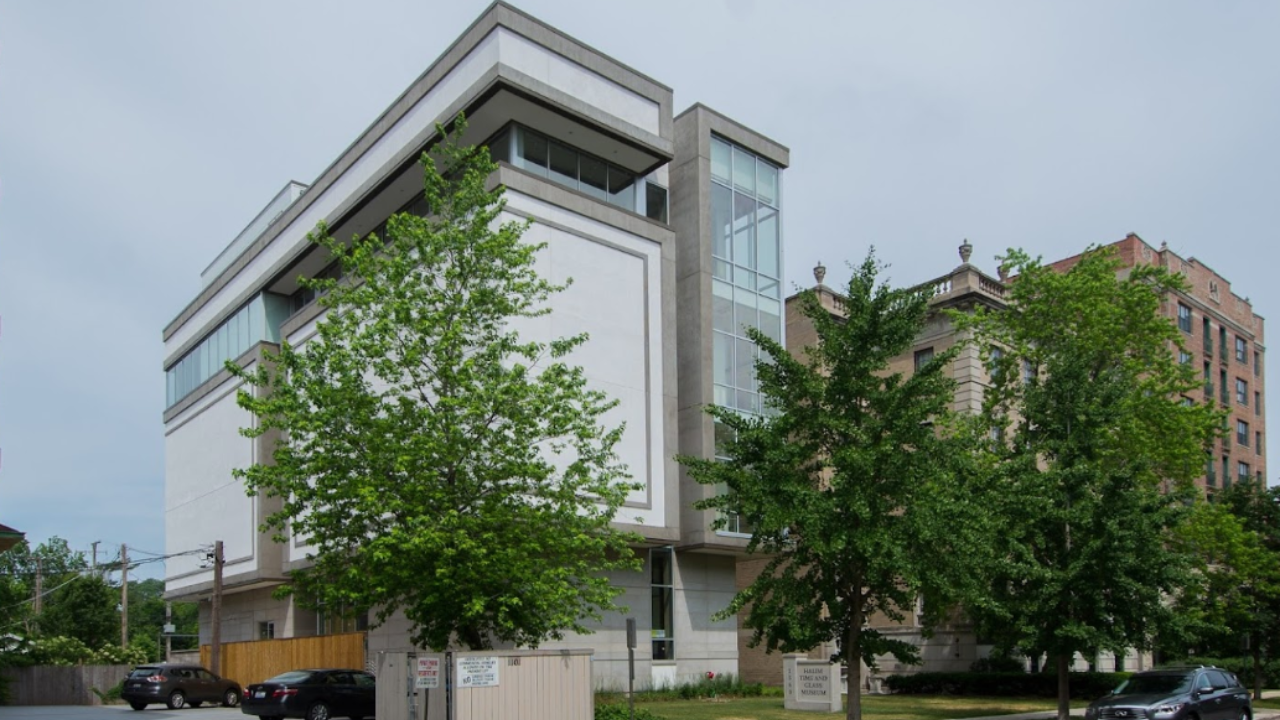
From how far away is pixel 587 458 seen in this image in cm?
2298

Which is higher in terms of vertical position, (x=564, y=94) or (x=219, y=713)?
(x=564, y=94)

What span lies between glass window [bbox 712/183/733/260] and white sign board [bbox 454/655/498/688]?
20.6 m

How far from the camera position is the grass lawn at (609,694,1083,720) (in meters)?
29.0

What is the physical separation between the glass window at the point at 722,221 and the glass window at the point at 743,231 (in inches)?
9.6

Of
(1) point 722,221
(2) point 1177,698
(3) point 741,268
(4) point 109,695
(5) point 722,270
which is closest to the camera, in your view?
(2) point 1177,698

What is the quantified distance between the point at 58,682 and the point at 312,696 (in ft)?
76.6

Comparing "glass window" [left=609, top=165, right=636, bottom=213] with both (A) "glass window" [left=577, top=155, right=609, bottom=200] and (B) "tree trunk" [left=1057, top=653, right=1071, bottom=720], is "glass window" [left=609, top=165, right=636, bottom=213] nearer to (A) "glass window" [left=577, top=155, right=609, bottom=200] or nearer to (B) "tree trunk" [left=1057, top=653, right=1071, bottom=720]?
(A) "glass window" [left=577, top=155, right=609, bottom=200]

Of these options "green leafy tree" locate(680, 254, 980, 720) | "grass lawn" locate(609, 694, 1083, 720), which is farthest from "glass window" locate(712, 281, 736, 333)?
"green leafy tree" locate(680, 254, 980, 720)

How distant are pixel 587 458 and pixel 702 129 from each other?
17.6 meters

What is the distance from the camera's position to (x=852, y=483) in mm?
21312

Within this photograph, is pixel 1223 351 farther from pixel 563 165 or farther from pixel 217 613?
pixel 217 613

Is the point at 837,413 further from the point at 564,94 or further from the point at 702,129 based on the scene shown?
the point at 702,129

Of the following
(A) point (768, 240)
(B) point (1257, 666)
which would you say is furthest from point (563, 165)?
(B) point (1257, 666)

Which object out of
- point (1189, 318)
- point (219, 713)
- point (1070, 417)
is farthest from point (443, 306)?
point (1189, 318)
